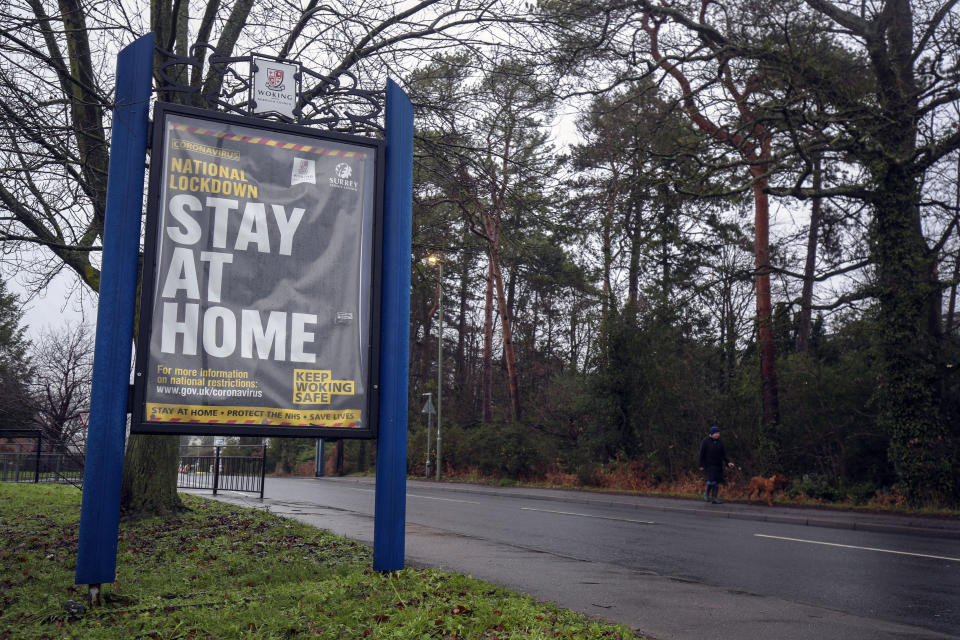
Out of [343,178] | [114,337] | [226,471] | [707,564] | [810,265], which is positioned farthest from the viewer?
[810,265]

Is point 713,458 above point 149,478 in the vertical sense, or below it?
above

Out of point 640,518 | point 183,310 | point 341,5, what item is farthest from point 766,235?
point 183,310

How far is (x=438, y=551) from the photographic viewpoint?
929cm

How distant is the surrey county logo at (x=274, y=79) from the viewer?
664 cm

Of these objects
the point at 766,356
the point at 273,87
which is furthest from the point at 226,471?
the point at 273,87

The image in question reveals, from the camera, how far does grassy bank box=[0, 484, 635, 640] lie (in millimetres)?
4816

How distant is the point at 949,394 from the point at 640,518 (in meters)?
7.92

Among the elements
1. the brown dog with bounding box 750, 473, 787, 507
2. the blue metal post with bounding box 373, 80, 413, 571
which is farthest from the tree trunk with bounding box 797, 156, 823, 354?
the blue metal post with bounding box 373, 80, 413, 571

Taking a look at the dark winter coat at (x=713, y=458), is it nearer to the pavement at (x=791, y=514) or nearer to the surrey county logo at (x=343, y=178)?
the pavement at (x=791, y=514)

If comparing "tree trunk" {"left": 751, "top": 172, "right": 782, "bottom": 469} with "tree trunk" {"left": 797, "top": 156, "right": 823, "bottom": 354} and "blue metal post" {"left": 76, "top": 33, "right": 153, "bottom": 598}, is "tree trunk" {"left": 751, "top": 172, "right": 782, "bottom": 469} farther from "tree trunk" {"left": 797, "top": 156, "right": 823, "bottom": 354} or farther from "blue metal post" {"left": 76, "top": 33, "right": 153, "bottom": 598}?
"blue metal post" {"left": 76, "top": 33, "right": 153, "bottom": 598}

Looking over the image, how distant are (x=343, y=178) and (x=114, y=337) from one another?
86.8 inches

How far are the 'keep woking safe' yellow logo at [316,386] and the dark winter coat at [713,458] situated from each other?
14895 millimetres

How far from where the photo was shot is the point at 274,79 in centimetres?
666

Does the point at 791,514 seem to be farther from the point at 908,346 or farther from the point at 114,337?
the point at 114,337
